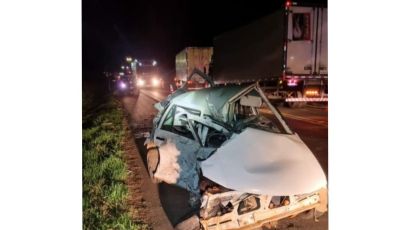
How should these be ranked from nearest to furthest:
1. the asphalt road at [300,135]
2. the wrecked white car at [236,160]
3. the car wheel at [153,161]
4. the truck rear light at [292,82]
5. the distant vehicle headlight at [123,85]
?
the wrecked white car at [236,160]
the asphalt road at [300,135]
the car wheel at [153,161]
the truck rear light at [292,82]
the distant vehicle headlight at [123,85]

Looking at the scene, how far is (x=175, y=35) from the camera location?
24.3m

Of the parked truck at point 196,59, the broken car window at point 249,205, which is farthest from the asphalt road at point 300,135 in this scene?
the parked truck at point 196,59

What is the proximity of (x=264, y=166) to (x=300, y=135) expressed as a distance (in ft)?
16.3

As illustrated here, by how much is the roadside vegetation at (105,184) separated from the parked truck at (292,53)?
5193mm

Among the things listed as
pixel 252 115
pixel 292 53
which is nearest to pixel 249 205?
pixel 252 115

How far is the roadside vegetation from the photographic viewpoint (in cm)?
390

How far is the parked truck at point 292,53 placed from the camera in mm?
10688

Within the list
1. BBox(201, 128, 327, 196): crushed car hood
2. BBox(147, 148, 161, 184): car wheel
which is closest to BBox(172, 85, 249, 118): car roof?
BBox(201, 128, 327, 196): crushed car hood

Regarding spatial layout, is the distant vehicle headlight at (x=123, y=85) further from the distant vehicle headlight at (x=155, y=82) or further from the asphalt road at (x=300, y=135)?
the asphalt road at (x=300, y=135)

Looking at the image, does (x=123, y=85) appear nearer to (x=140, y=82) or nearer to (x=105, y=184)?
(x=140, y=82)

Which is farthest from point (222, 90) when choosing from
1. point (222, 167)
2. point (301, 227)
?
point (301, 227)
